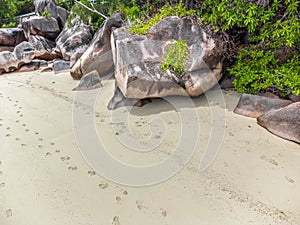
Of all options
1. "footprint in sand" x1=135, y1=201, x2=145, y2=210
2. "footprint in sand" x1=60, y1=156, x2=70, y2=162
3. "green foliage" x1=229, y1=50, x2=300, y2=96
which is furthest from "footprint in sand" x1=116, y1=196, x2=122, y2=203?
"green foliage" x1=229, y1=50, x2=300, y2=96

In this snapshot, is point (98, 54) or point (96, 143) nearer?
point (96, 143)

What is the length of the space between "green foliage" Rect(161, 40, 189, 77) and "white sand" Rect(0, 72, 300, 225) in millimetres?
640

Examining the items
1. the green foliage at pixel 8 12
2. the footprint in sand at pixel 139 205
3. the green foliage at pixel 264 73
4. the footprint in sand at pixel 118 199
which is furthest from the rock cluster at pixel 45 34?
the footprint in sand at pixel 139 205

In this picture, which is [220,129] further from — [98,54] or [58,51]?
[58,51]

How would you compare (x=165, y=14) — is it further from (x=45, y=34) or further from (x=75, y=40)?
(x=45, y=34)

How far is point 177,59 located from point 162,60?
0.20 meters

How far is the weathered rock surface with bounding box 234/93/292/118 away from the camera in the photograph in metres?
2.28

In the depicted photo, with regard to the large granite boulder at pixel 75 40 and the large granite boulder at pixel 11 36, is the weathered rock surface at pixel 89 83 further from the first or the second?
the large granite boulder at pixel 11 36

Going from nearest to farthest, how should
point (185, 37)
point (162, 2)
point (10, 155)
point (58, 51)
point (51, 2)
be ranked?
point (10, 155)
point (185, 37)
point (162, 2)
point (58, 51)
point (51, 2)

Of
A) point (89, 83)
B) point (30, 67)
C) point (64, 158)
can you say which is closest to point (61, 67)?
point (30, 67)

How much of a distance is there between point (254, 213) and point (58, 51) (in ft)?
21.4

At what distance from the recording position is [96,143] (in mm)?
2084

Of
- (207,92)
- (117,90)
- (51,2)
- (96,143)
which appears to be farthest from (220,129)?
(51,2)

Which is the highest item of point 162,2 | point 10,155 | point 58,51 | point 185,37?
point 162,2
